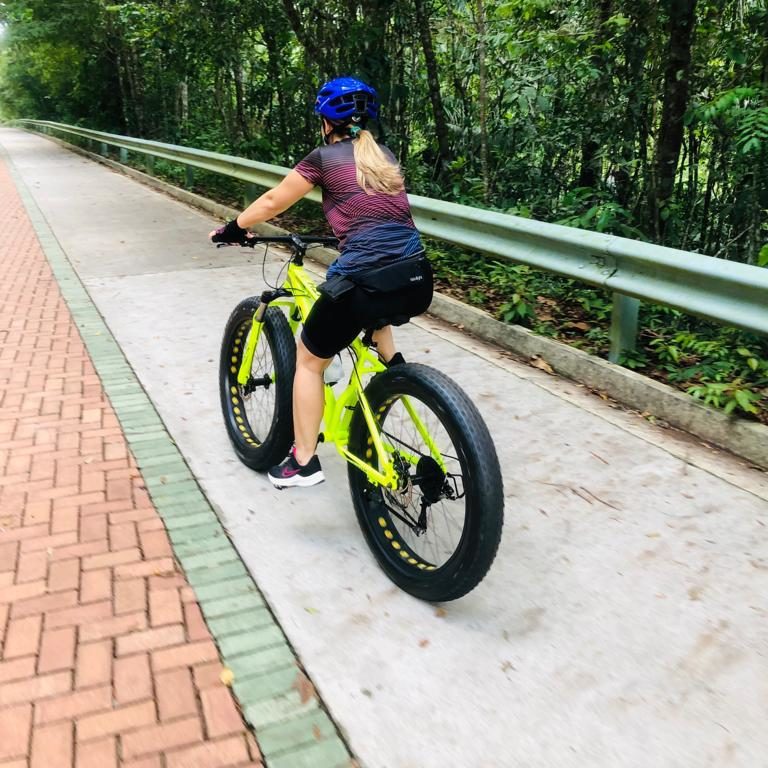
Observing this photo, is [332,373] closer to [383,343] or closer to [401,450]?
[383,343]

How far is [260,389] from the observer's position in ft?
14.3

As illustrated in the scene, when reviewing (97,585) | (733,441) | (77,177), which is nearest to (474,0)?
(733,441)

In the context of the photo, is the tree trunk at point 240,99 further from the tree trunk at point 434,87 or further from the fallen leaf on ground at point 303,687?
the fallen leaf on ground at point 303,687

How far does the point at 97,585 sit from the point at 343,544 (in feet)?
3.39

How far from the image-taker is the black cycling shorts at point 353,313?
10.0ft

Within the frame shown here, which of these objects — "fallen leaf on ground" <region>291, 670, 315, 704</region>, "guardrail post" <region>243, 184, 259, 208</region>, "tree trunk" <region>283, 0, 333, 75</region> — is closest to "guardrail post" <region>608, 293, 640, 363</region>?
"fallen leaf on ground" <region>291, 670, 315, 704</region>

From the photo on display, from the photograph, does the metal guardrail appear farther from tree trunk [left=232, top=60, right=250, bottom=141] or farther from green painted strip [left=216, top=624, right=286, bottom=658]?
tree trunk [left=232, top=60, right=250, bottom=141]

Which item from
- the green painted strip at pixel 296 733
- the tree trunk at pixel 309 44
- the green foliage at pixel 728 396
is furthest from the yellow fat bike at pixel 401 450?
the tree trunk at pixel 309 44

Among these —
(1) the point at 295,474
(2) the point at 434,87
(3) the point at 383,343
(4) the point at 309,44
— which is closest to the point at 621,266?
(3) the point at 383,343

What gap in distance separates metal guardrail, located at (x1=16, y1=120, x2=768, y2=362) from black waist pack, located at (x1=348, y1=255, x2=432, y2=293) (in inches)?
75.4

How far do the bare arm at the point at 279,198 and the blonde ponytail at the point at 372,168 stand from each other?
0.72 feet

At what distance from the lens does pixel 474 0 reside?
8078 millimetres

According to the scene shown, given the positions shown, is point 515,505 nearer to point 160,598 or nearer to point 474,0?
point 160,598

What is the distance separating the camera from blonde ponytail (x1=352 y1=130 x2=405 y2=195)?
3.11 metres
